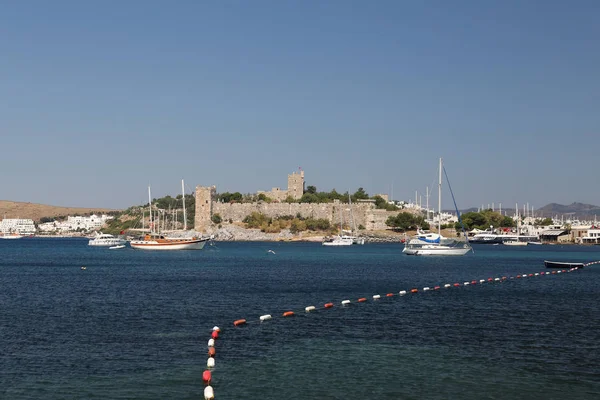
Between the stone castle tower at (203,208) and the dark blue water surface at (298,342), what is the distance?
81005 millimetres

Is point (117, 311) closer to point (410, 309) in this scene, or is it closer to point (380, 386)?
point (410, 309)

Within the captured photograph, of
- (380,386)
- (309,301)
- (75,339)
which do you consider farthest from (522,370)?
(309,301)

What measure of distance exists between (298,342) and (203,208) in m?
99.8

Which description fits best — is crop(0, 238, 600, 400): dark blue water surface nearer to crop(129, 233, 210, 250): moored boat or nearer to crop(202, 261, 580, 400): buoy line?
crop(202, 261, 580, 400): buoy line

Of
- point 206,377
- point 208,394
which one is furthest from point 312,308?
Answer: point 208,394

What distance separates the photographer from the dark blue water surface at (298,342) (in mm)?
15633

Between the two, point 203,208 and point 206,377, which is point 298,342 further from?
point 203,208

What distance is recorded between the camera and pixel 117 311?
87.0 ft

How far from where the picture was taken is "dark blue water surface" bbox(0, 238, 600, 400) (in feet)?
51.3

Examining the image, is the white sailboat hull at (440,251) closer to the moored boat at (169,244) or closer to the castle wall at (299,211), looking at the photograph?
the moored boat at (169,244)

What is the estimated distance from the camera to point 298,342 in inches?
811

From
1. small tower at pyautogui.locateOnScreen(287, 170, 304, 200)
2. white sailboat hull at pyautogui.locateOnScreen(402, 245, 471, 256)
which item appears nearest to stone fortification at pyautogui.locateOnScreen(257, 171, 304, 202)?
small tower at pyautogui.locateOnScreen(287, 170, 304, 200)

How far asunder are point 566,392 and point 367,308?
42.6ft

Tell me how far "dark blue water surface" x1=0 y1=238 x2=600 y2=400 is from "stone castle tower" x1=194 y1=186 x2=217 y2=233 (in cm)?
8101
